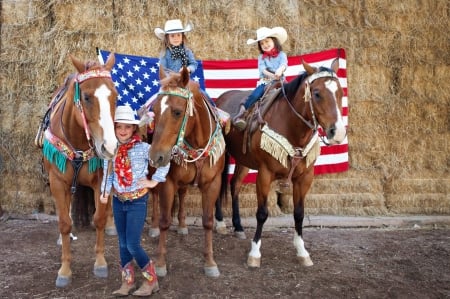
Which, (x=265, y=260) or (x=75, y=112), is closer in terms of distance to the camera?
(x=75, y=112)

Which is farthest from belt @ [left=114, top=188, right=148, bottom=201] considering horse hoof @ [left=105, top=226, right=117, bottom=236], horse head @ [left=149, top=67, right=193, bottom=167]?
horse hoof @ [left=105, top=226, right=117, bottom=236]

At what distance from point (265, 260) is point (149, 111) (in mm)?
2324

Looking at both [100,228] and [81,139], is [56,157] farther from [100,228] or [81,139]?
[100,228]

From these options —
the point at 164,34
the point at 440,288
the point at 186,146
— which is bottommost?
the point at 440,288

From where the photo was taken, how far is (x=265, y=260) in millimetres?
5012

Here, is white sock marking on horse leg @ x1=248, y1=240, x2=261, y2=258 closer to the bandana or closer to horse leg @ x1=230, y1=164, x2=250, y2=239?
horse leg @ x1=230, y1=164, x2=250, y2=239

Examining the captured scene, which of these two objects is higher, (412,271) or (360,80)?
(360,80)

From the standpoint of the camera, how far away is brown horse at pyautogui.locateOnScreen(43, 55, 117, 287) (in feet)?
11.7

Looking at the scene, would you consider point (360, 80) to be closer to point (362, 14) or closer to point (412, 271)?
point (362, 14)

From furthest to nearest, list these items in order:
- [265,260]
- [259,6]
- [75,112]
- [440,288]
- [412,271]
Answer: [259,6]
[265,260]
[412,271]
[440,288]
[75,112]

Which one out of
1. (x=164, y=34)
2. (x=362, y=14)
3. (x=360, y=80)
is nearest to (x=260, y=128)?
(x=164, y=34)

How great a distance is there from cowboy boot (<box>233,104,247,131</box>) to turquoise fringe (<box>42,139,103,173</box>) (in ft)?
5.55

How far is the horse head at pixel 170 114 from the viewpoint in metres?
3.71

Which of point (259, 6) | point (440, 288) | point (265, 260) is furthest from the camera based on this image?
point (259, 6)
